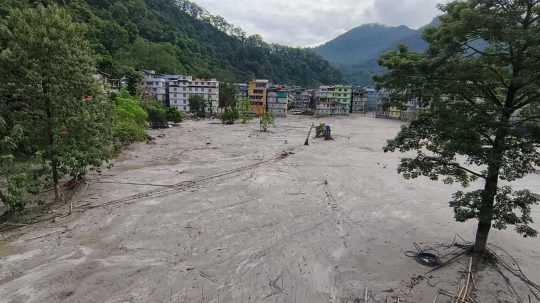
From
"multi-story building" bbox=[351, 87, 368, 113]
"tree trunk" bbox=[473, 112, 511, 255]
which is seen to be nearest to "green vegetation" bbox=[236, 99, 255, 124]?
"multi-story building" bbox=[351, 87, 368, 113]

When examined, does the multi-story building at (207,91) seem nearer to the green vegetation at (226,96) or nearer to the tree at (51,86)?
the green vegetation at (226,96)

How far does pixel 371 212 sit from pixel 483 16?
33.3 feet

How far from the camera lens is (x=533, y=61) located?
23.2ft

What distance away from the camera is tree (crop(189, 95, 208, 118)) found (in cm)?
8281

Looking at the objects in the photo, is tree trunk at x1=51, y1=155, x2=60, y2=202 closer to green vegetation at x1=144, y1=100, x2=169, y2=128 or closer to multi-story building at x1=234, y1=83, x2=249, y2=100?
green vegetation at x1=144, y1=100, x2=169, y2=128

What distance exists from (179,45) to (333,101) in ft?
223

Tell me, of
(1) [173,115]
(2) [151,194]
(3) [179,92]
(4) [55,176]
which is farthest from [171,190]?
(3) [179,92]

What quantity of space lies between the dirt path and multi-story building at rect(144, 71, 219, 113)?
66.8m

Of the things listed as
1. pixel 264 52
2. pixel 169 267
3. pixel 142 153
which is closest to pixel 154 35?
pixel 264 52

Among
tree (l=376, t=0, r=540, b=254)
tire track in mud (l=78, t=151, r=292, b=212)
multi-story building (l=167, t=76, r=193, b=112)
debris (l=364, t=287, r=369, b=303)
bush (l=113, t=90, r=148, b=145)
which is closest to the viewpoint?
tree (l=376, t=0, r=540, b=254)

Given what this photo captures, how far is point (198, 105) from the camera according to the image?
83625 millimetres

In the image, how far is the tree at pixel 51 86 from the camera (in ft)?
39.7

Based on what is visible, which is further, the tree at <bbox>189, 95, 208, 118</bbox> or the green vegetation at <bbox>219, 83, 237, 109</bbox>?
the green vegetation at <bbox>219, 83, 237, 109</bbox>

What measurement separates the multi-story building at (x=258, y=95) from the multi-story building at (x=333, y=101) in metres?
20.4
